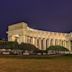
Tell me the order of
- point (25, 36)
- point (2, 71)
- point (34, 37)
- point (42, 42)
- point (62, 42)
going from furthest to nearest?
point (62, 42) → point (42, 42) → point (34, 37) → point (25, 36) → point (2, 71)

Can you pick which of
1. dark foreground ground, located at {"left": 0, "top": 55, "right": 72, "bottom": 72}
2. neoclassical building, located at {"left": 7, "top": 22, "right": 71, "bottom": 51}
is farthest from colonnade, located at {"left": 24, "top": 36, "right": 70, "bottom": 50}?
dark foreground ground, located at {"left": 0, "top": 55, "right": 72, "bottom": 72}

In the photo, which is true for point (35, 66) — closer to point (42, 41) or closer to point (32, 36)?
point (32, 36)

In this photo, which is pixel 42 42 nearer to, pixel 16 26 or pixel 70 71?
pixel 16 26

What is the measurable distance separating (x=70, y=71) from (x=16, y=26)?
9345 cm

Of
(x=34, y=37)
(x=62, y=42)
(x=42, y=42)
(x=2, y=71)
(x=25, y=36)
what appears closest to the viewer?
(x=2, y=71)

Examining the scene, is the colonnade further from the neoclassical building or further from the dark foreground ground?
the dark foreground ground

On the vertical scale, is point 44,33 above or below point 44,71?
above

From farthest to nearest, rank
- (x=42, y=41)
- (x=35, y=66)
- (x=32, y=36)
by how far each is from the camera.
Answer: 1. (x=42, y=41)
2. (x=32, y=36)
3. (x=35, y=66)

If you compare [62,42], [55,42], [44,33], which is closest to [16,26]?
[44,33]

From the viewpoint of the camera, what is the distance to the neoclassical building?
107562 millimetres

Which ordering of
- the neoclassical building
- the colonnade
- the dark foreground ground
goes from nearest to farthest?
1. the dark foreground ground
2. the neoclassical building
3. the colonnade

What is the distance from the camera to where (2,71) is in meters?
18.6

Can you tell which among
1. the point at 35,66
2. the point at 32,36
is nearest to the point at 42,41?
the point at 32,36

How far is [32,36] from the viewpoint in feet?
368
